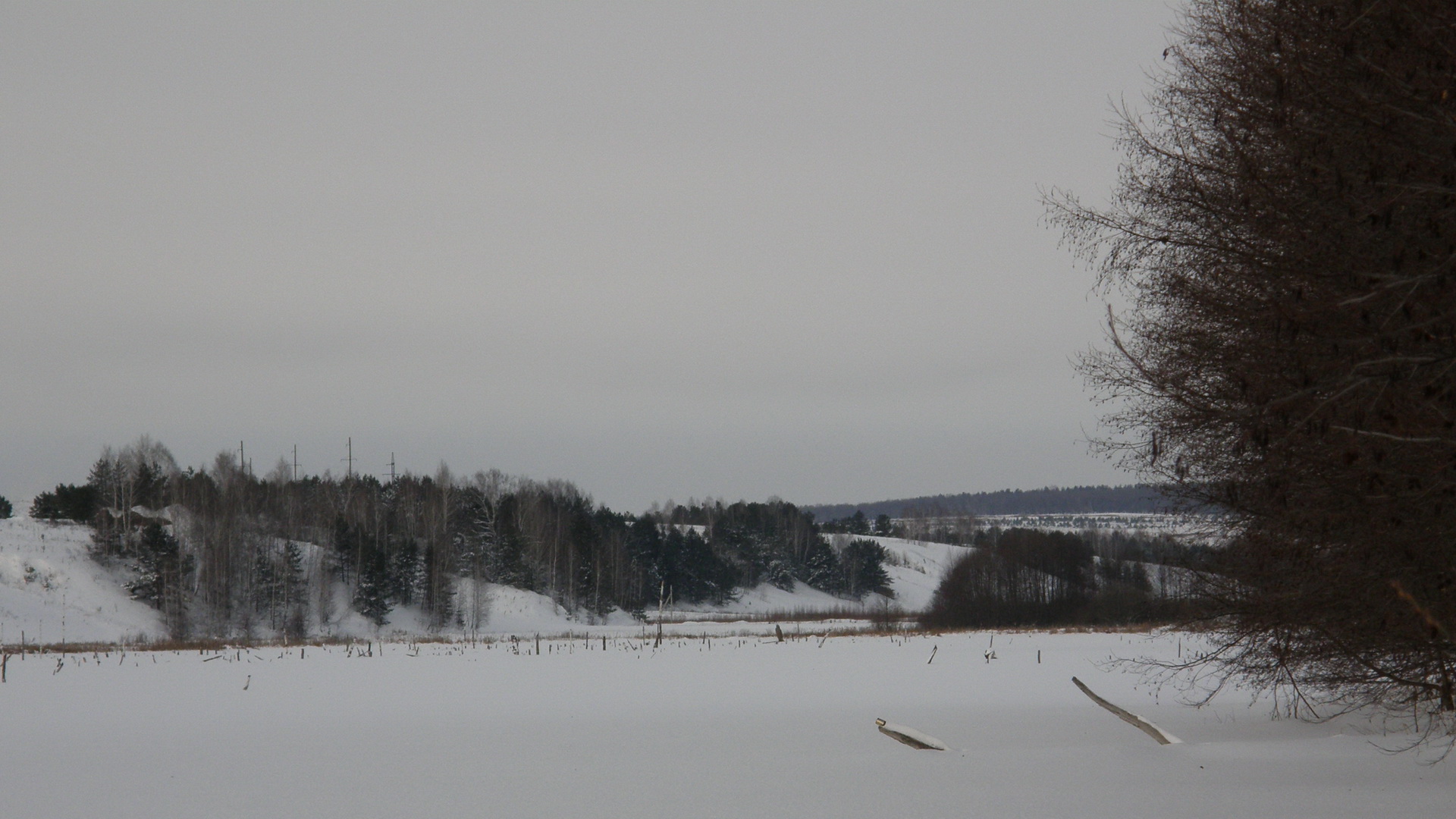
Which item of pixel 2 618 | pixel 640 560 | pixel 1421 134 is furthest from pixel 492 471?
pixel 1421 134

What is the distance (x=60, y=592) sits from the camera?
52.3 m

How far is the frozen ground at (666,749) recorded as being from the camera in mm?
9352

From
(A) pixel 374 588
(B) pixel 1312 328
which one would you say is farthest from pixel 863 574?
(B) pixel 1312 328

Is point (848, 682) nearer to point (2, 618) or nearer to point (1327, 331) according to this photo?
point (1327, 331)

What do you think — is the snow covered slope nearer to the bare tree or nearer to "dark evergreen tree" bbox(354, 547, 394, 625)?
"dark evergreen tree" bbox(354, 547, 394, 625)

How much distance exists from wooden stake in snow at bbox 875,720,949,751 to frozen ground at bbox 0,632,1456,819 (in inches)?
4.5

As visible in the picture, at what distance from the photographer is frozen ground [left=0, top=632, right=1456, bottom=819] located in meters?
9.35

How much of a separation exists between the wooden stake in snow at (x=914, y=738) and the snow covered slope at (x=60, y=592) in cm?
4332

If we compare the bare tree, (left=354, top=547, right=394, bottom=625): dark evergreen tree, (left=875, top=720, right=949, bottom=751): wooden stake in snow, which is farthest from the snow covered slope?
the bare tree

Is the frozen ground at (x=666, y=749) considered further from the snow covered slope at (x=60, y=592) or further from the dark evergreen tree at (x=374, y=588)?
the dark evergreen tree at (x=374, y=588)

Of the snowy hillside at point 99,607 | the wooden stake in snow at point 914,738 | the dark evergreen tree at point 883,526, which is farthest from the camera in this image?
the dark evergreen tree at point 883,526

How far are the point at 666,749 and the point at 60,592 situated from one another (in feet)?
169

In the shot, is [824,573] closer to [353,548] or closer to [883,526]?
[353,548]

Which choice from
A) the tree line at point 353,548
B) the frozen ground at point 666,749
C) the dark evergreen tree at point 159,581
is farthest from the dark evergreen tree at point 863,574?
the frozen ground at point 666,749
